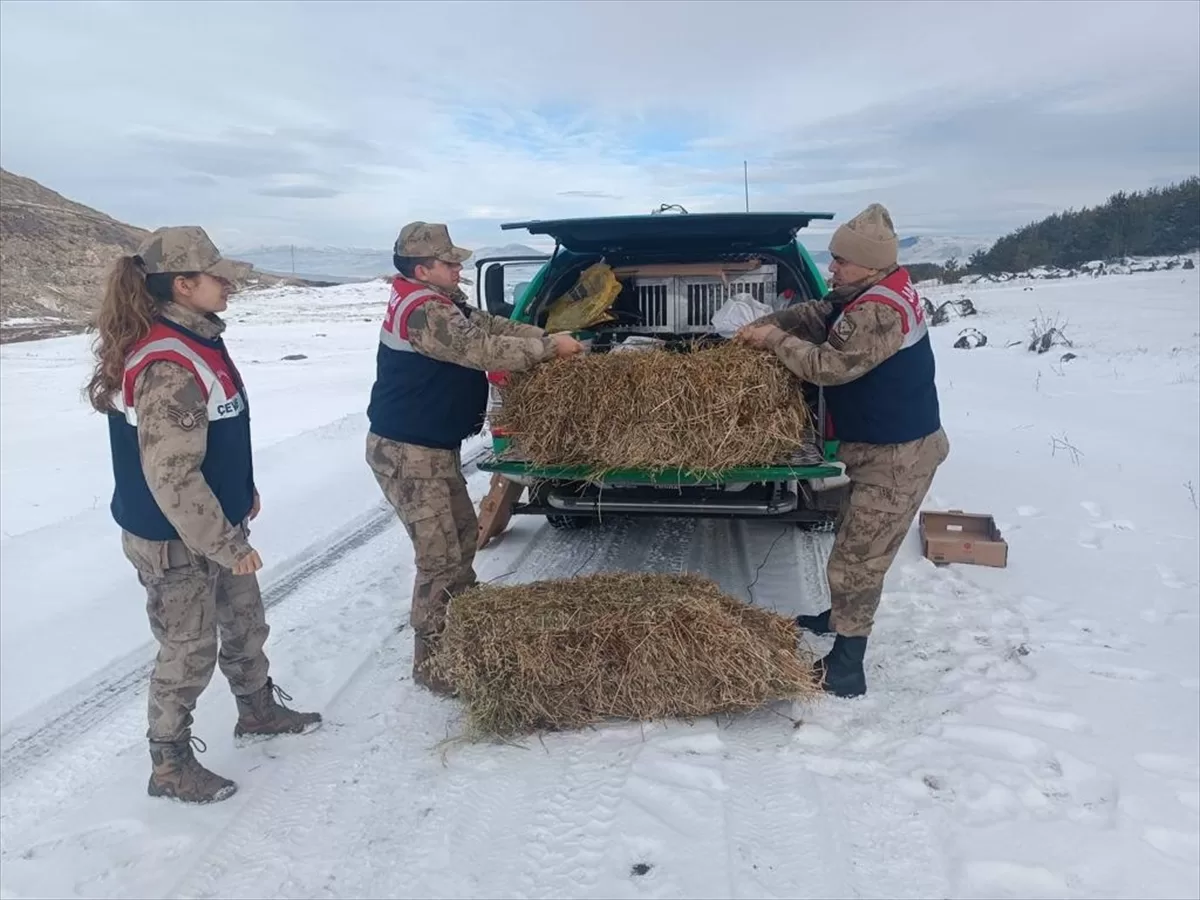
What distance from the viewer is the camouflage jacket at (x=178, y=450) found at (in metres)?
2.76

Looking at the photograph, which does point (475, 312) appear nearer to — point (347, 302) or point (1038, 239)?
point (347, 302)

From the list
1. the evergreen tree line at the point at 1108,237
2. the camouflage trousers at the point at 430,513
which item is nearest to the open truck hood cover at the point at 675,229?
the camouflage trousers at the point at 430,513

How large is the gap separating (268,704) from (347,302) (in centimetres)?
3121

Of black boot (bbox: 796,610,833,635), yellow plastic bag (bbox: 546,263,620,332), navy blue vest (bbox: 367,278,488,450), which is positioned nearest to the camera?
navy blue vest (bbox: 367,278,488,450)

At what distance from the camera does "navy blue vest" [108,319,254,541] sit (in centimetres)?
282

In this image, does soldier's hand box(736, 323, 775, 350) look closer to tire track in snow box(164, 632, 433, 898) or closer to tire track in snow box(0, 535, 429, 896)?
tire track in snow box(164, 632, 433, 898)

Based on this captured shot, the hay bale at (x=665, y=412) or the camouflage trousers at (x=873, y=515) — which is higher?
the hay bale at (x=665, y=412)

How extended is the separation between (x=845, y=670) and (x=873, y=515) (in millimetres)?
669

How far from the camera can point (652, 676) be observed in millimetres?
3412

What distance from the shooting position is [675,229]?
15.5 ft

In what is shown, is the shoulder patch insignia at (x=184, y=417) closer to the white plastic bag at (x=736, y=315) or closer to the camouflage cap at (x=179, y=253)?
the camouflage cap at (x=179, y=253)

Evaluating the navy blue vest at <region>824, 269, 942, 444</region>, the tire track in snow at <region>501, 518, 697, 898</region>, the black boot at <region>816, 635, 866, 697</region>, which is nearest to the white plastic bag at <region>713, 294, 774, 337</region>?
the navy blue vest at <region>824, 269, 942, 444</region>

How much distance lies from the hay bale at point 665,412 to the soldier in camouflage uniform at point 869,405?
18cm

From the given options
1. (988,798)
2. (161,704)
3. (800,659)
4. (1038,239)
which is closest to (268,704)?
(161,704)
